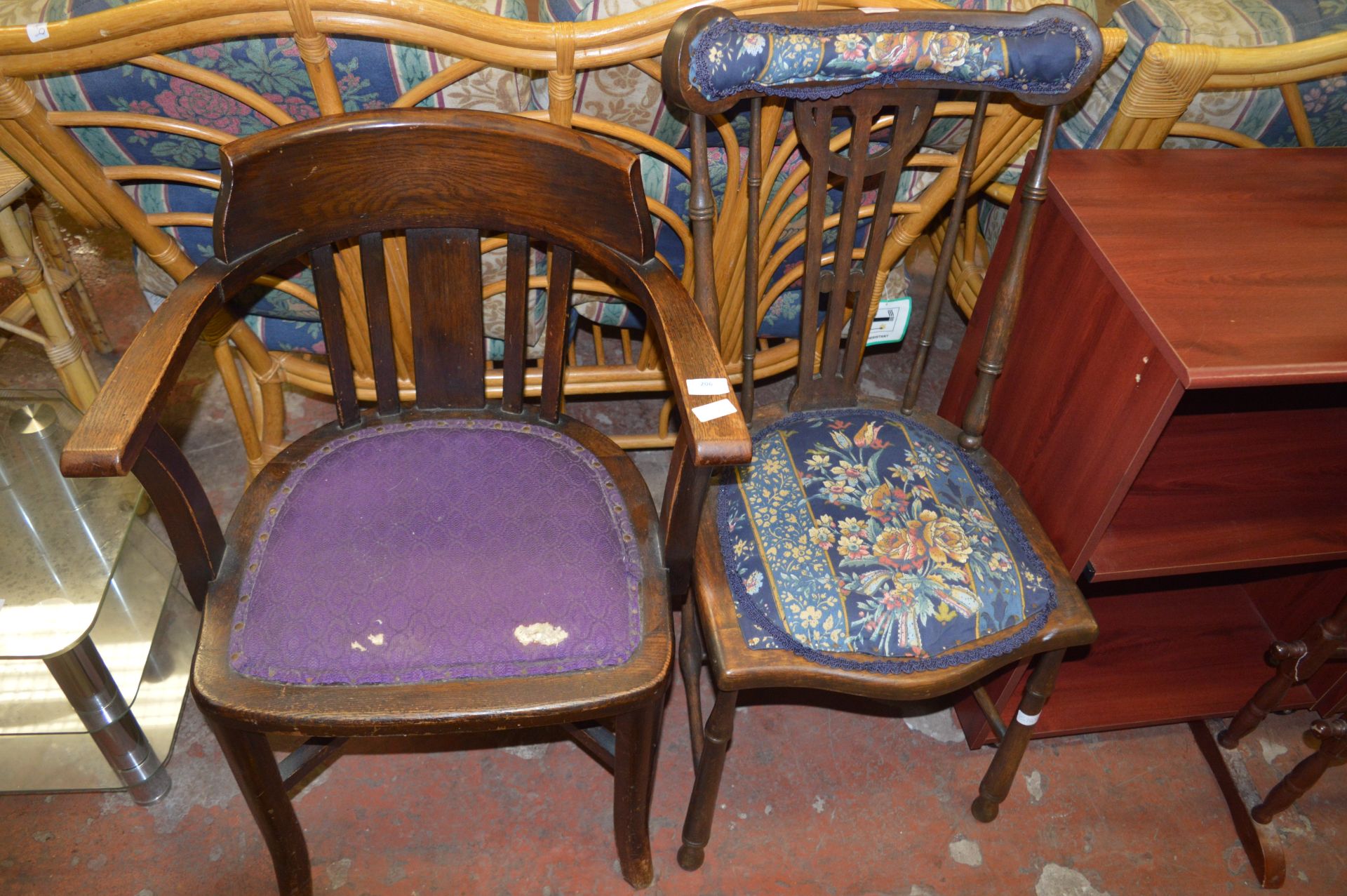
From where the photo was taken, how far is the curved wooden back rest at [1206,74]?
1266mm

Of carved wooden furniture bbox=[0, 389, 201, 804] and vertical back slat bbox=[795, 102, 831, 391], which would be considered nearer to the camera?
vertical back slat bbox=[795, 102, 831, 391]

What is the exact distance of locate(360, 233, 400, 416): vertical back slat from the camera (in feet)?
4.09

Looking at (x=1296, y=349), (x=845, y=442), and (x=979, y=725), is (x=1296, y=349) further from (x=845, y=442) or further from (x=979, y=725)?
(x=979, y=725)

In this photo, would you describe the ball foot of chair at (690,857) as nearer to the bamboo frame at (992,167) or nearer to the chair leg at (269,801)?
the chair leg at (269,801)

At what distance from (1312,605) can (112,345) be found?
258 centimetres

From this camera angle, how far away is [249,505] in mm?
1203

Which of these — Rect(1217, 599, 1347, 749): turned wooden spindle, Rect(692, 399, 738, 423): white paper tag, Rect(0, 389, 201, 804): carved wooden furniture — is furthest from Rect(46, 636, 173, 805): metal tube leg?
Rect(1217, 599, 1347, 749): turned wooden spindle

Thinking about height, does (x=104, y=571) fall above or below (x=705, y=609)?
below

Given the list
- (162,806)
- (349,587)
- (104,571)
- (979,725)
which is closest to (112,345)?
Answer: (104,571)

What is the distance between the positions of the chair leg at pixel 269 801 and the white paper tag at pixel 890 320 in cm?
113

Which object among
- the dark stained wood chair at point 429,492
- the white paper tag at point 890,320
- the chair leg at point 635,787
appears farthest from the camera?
the white paper tag at point 890,320

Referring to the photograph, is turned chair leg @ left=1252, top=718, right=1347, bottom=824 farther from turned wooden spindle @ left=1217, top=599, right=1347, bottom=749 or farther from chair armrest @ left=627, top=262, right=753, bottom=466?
chair armrest @ left=627, top=262, right=753, bottom=466

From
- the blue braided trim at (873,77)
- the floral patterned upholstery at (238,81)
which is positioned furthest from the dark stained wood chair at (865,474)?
the floral patterned upholstery at (238,81)

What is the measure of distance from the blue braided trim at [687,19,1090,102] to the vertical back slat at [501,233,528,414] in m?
0.32
